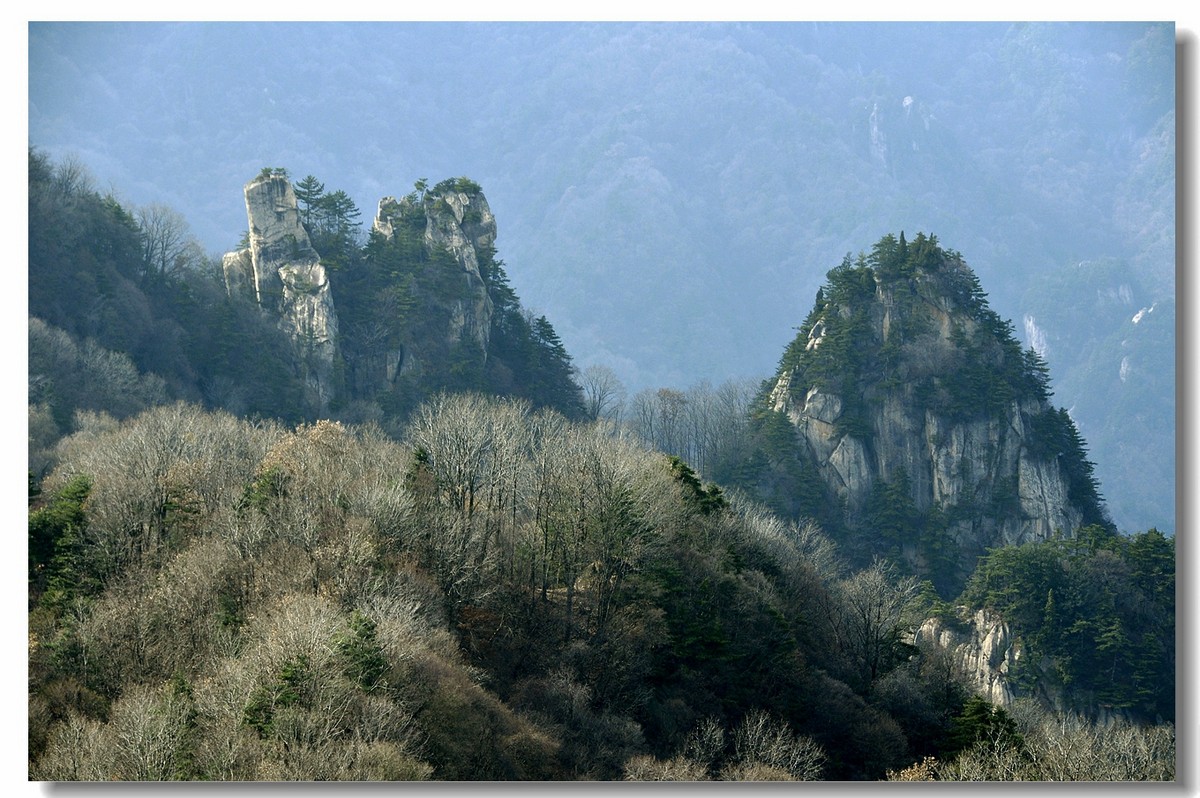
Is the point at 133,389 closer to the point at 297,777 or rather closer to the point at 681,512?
the point at 681,512

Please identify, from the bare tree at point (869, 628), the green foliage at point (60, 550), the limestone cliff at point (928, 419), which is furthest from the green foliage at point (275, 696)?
the limestone cliff at point (928, 419)

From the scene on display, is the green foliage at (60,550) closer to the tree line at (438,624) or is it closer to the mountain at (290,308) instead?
the tree line at (438,624)

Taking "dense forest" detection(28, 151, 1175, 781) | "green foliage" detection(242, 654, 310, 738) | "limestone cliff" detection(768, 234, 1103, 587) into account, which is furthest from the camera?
"limestone cliff" detection(768, 234, 1103, 587)

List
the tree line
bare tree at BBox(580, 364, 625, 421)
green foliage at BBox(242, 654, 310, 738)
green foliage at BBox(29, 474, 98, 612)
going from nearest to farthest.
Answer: green foliage at BBox(242, 654, 310, 738), the tree line, green foliage at BBox(29, 474, 98, 612), bare tree at BBox(580, 364, 625, 421)

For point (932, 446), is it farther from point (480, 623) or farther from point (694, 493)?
point (480, 623)

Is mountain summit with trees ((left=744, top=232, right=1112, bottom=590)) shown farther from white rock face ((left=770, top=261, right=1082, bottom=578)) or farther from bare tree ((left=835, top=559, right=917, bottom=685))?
bare tree ((left=835, top=559, right=917, bottom=685))

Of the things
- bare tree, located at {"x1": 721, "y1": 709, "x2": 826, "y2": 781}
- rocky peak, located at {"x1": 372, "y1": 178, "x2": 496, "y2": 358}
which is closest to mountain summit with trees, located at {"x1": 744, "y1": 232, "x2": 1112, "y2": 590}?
rocky peak, located at {"x1": 372, "y1": 178, "x2": 496, "y2": 358}
